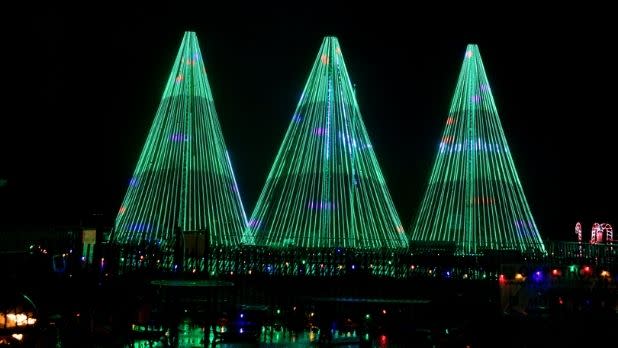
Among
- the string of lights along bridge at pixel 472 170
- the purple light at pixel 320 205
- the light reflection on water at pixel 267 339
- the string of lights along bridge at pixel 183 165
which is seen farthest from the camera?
the string of lights along bridge at pixel 472 170

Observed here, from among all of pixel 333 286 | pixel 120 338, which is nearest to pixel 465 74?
pixel 333 286

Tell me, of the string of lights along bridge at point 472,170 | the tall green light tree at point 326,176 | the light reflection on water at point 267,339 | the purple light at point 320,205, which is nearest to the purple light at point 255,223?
the tall green light tree at point 326,176

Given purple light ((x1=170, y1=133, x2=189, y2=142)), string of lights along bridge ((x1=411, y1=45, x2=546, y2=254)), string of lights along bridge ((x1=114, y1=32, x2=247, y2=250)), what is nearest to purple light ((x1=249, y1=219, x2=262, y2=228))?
string of lights along bridge ((x1=114, y1=32, x2=247, y2=250))

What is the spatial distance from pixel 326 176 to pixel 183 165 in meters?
5.46

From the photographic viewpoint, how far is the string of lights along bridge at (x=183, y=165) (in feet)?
91.0

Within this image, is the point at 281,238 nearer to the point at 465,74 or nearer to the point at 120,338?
the point at 465,74

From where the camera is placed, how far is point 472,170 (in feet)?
97.6

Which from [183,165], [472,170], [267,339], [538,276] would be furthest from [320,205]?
[267,339]

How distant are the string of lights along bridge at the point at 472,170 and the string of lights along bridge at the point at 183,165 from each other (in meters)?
8.47

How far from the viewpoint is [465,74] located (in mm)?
29906

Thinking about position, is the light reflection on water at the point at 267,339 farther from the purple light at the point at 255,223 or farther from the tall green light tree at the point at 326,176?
the purple light at the point at 255,223

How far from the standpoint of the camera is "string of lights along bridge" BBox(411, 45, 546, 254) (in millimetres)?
29719

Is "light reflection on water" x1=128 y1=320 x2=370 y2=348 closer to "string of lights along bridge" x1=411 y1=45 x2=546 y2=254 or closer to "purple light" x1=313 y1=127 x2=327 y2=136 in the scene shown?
"purple light" x1=313 y1=127 x2=327 y2=136

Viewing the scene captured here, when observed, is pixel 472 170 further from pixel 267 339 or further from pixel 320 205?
pixel 267 339
